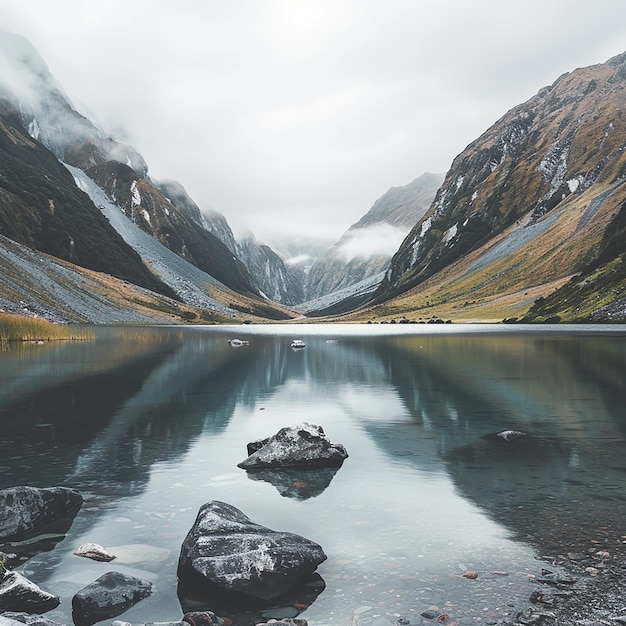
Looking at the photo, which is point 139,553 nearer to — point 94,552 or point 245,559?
point 94,552

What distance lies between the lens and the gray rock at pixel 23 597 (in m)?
10.5

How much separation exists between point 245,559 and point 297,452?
10128 millimetres

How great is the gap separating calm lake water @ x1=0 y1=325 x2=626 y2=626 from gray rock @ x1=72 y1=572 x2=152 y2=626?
27 centimetres

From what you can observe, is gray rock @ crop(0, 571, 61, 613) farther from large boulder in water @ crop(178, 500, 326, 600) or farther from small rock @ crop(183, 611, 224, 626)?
small rock @ crop(183, 611, 224, 626)

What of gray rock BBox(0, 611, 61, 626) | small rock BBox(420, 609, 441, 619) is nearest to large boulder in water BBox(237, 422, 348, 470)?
small rock BBox(420, 609, 441, 619)

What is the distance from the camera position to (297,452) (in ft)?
72.1

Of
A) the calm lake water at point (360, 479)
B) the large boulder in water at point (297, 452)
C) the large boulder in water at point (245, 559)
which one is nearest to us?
the large boulder in water at point (245, 559)

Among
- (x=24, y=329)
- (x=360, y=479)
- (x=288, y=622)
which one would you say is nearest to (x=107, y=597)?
(x=288, y=622)

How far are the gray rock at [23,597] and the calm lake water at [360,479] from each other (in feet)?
0.79

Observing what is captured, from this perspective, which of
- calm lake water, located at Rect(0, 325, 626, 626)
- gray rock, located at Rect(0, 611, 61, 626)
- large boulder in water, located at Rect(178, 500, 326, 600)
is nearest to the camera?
gray rock, located at Rect(0, 611, 61, 626)

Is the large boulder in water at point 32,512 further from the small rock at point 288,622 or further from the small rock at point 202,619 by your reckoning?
the small rock at point 288,622

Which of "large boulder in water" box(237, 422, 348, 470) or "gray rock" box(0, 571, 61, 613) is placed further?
"large boulder in water" box(237, 422, 348, 470)

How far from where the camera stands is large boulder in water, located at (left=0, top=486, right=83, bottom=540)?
1455 cm

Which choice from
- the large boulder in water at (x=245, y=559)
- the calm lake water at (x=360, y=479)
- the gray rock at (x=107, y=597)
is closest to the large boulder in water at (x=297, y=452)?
the calm lake water at (x=360, y=479)
